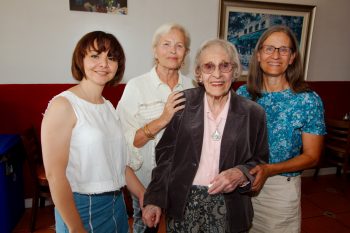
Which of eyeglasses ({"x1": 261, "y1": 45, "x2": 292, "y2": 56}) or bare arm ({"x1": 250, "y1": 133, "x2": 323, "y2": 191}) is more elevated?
eyeglasses ({"x1": 261, "y1": 45, "x2": 292, "y2": 56})

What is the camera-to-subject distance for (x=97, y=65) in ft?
4.16

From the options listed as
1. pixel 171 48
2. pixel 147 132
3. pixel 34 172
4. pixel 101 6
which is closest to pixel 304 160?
pixel 147 132

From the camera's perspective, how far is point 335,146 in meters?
3.81

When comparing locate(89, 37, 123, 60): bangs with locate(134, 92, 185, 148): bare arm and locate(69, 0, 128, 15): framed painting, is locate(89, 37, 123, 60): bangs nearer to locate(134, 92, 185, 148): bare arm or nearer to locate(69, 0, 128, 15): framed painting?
locate(134, 92, 185, 148): bare arm

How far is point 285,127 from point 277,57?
40cm

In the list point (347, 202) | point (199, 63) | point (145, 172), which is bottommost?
point (347, 202)

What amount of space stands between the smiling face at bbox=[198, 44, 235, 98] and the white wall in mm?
2062

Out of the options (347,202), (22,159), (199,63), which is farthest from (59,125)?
(347,202)

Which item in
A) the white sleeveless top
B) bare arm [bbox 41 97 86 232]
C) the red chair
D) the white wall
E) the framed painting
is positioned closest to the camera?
bare arm [bbox 41 97 86 232]

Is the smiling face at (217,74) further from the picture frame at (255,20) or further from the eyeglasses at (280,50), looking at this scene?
the picture frame at (255,20)

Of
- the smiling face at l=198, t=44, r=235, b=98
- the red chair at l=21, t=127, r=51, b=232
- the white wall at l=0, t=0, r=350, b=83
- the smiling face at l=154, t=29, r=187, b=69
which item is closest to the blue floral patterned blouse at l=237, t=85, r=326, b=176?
the smiling face at l=198, t=44, r=235, b=98

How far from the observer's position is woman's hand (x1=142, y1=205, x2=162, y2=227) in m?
1.35

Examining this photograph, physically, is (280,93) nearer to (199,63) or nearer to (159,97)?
(199,63)

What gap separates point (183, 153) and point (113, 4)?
2.39 m
